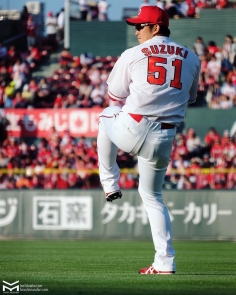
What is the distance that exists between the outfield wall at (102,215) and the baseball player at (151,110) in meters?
10.4

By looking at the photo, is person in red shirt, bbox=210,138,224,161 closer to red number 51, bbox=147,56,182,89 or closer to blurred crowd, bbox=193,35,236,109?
blurred crowd, bbox=193,35,236,109

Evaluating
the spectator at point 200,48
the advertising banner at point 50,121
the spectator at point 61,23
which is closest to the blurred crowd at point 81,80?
the spectator at point 200,48

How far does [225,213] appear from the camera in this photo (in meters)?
17.0

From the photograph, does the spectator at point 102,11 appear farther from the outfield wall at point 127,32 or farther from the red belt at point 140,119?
the red belt at point 140,119

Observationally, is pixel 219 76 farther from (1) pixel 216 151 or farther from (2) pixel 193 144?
(1) pixel 216 151

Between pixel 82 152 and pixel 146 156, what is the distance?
13.7 m

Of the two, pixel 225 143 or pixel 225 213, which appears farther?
pixel 225 143

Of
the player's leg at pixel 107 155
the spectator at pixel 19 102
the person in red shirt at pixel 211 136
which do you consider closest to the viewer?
the player's leg at pixel 107 155

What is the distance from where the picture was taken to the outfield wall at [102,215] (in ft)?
55.7

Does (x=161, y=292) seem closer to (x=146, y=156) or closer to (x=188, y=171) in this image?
(x=146, y=156)

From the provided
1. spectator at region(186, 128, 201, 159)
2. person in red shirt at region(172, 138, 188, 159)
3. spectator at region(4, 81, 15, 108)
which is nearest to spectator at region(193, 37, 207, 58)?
spectator at region(186, 128, 201, 159)

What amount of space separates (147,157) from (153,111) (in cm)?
39

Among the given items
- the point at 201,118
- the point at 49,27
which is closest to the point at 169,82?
the point at 201,118

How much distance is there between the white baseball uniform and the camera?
20.8 ft
